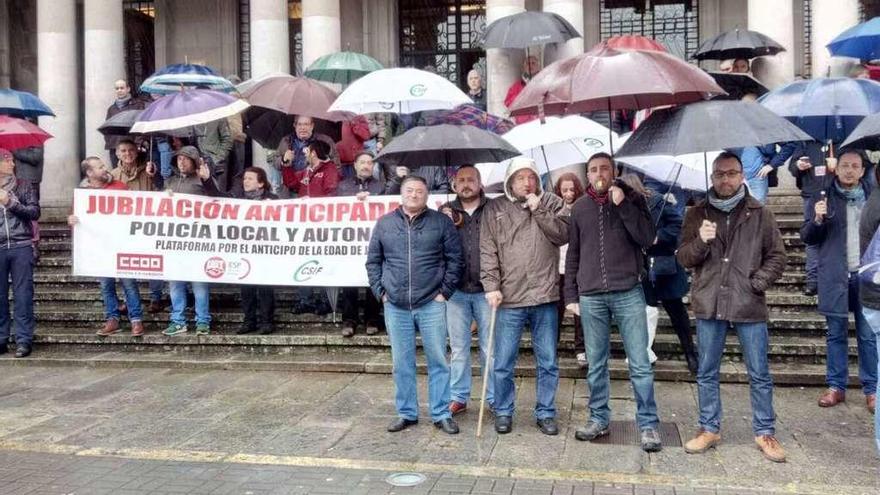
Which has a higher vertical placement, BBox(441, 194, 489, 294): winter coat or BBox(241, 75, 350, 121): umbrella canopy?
BBox(241, 75, 350, 121): umbrella canopy

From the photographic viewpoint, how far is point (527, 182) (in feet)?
21.6

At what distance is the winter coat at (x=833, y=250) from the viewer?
7070 millimetres

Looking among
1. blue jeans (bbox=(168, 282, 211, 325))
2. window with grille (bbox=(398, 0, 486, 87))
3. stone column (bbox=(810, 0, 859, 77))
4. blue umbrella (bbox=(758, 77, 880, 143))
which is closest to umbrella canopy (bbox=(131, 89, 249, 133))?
blue jeans (bbox=(168, 282, 211, 325))

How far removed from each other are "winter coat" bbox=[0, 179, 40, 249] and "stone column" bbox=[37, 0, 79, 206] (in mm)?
4626

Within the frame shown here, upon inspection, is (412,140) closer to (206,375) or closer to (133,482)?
(133,482)

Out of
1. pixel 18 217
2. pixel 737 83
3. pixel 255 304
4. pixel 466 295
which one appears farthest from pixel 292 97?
pixel 737 83

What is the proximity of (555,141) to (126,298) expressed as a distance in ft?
18.0

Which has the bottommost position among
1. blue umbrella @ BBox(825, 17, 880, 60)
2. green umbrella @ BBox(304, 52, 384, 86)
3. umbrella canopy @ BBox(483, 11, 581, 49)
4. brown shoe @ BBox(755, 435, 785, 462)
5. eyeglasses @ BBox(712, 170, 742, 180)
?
brown shoe @ BBox(755, 435, 785, 462)

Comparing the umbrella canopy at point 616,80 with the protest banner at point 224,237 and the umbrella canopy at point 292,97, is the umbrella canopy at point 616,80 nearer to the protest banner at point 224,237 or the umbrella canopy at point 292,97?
the protest banner at point 224,237

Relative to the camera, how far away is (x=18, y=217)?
382 inches

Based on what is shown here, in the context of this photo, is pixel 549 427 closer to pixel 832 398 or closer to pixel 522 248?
pixel 522 248

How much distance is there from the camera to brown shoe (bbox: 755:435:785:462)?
5891 mm

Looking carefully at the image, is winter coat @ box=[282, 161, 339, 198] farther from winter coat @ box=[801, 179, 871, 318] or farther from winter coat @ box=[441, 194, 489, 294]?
winter coat @ box=[801, 179, 871, 318]

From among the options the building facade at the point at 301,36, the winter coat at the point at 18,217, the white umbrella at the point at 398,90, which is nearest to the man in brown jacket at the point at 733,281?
the white umbrella at the point at 398,90
